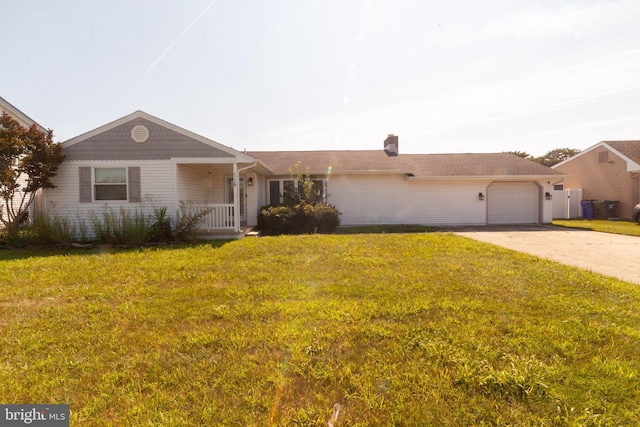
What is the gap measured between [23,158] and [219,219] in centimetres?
563

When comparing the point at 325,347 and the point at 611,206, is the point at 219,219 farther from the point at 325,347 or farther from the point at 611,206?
the point at 611,206

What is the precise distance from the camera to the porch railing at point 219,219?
10.7m

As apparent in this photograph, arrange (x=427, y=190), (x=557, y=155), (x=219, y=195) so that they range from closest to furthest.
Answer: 1. (x=219, y=195)
2. (x=427, y=190)
3. (x=557, y=155)

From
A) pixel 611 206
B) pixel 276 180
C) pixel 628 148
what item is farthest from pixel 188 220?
pixel 628 148

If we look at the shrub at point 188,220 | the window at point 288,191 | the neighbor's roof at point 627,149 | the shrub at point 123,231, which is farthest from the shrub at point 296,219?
the neighbor's roof at point 627,149

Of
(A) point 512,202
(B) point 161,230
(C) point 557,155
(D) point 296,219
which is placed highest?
(C) point 557,155

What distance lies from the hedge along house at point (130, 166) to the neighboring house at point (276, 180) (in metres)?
0.03

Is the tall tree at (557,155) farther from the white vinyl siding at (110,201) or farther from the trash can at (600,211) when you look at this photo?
the white vinyl siding at (110,201)

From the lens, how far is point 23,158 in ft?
28.8

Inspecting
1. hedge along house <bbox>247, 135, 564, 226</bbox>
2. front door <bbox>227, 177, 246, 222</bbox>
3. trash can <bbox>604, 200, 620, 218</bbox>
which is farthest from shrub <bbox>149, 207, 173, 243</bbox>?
trash can <bbox>604, 200, 620, 218</bbox>

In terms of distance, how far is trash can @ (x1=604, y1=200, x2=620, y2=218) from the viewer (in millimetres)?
18141

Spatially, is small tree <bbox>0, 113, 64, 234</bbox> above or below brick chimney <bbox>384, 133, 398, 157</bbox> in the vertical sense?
below

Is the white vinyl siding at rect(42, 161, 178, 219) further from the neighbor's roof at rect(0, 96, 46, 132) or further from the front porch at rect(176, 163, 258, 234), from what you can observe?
the neighbor's roof at rect(0, 96, 46, 132)

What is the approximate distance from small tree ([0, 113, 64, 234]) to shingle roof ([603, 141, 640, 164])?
27.6m
